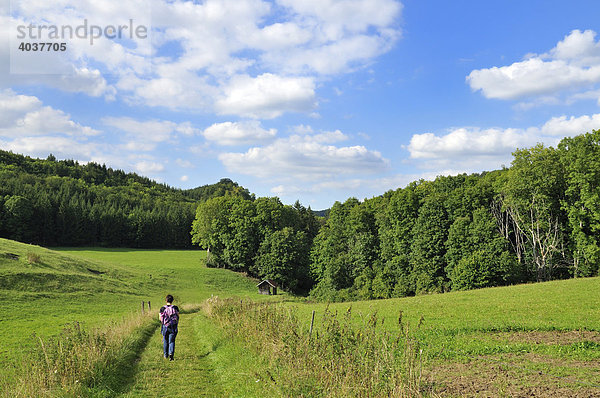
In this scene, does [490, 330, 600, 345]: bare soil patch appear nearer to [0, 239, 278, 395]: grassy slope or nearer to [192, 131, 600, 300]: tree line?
[0, 239, 278, 395]: grassy slope

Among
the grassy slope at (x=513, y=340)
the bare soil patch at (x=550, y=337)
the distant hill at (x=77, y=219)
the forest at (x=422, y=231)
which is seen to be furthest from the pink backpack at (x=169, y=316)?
the distant hill at (x=77, y=219)

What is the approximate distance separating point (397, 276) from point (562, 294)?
28.4 meters

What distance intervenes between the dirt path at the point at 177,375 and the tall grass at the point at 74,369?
0.48 m

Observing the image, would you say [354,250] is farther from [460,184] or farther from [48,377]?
[48,377]

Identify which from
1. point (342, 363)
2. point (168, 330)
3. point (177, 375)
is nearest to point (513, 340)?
point (342, 363)

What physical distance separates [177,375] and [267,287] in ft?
184

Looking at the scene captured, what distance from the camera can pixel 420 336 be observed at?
16797mm

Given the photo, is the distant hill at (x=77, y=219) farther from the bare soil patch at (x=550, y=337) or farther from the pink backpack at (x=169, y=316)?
the bare soil patch at (x=550, y=337)

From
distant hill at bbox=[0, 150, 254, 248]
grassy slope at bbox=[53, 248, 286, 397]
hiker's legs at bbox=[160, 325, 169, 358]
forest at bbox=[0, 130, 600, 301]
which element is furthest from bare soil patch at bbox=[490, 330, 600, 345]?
distant hill at bbox=[0, 150, 254, 248]

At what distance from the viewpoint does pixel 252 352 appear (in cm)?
1185

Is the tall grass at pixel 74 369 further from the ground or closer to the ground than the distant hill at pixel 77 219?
closer to the ground

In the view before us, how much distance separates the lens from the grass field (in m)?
9.55

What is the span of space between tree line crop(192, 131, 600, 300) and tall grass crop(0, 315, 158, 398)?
41.8 m

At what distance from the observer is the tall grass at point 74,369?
8336 millimetres
